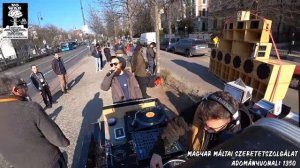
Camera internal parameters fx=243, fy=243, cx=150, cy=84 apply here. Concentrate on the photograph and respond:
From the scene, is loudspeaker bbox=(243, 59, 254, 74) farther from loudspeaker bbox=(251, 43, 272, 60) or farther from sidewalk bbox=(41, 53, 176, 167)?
sidewalk bbox=(41, 53, 176, 167)

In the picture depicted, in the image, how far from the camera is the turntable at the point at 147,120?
2.90 meters

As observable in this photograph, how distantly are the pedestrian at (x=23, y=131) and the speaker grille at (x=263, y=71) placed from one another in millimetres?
5688

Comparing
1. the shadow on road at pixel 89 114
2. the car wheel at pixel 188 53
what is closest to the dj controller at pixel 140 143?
the shadow on road at pixel 89 114

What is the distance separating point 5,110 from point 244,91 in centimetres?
289

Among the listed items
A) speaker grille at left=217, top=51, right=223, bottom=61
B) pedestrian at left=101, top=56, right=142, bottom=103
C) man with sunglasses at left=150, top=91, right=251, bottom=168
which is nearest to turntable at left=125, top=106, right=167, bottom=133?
man with sunglasses at left=150, top=91, right=251, bottom=168

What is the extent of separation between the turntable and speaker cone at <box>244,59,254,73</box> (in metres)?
5.46

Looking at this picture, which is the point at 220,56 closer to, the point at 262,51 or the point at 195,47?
the point at 262,51

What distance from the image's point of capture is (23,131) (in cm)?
260

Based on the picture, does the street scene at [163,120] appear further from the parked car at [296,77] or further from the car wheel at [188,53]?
the car wheel at [188,53]

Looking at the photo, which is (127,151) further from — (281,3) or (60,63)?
(281,3)

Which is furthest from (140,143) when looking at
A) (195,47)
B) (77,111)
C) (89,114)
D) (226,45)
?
(195,47)

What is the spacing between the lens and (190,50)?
73.8ft

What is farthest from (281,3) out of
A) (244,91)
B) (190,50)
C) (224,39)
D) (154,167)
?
(154,167)

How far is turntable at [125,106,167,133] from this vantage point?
9.52ft
